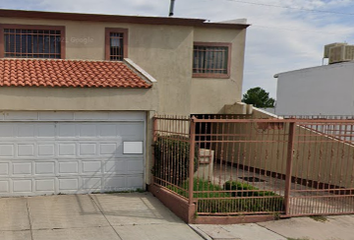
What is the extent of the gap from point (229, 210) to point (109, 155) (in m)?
3.83

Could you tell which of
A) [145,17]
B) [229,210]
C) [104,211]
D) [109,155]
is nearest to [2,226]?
[104,211]

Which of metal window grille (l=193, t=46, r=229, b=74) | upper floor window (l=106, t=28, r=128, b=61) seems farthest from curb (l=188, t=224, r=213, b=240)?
metal window grille (l=193, t=46, r=229, b=74)

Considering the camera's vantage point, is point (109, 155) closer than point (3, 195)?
No

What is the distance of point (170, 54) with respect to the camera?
1141 cm

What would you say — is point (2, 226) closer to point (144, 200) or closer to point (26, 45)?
point (144, 200)

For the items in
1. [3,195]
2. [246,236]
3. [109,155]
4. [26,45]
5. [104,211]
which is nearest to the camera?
[246,236]

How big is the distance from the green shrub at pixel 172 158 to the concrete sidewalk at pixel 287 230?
1.55 meters

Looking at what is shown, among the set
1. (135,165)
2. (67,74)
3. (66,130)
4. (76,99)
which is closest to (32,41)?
(67,74)

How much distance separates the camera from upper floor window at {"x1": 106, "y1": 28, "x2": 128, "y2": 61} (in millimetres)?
11034

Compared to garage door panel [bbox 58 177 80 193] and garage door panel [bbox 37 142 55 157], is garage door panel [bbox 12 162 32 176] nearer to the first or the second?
garage door panel [bbox 37 142 55 157]

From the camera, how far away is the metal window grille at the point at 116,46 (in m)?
11.1

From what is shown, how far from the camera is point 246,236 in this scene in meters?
6.20

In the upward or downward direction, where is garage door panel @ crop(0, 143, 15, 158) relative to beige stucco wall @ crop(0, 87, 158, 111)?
downward

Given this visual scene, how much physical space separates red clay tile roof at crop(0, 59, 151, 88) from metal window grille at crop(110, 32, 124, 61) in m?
0.69
